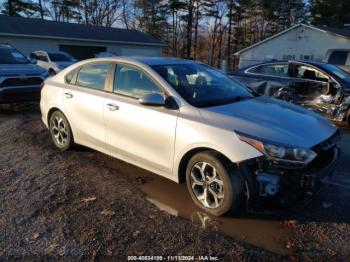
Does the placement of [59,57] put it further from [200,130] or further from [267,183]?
[267,183]

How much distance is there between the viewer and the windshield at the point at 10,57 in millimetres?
9439

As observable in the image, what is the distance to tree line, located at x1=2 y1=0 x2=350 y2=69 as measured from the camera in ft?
151

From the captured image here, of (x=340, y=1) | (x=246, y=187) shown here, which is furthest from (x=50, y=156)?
(x=340, y=1)

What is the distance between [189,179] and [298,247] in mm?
1297

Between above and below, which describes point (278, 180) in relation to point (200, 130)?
below

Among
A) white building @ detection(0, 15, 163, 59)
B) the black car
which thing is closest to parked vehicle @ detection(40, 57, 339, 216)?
the black car

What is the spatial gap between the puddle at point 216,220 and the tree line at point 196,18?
136ft

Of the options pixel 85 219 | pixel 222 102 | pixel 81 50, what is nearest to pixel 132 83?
pixel 222 102

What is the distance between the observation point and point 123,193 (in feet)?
14.0

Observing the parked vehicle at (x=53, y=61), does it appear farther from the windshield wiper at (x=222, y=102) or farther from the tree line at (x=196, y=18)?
the tree line at (x=196, y=18)

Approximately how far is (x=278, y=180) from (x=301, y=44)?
28225mm

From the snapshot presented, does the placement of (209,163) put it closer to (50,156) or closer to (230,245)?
(230,245)

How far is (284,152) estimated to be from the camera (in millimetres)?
3316

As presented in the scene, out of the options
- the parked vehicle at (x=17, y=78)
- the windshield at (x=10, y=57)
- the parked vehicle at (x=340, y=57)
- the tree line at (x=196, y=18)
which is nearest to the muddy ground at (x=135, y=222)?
the parked vehicle at (x=17, y=78)
